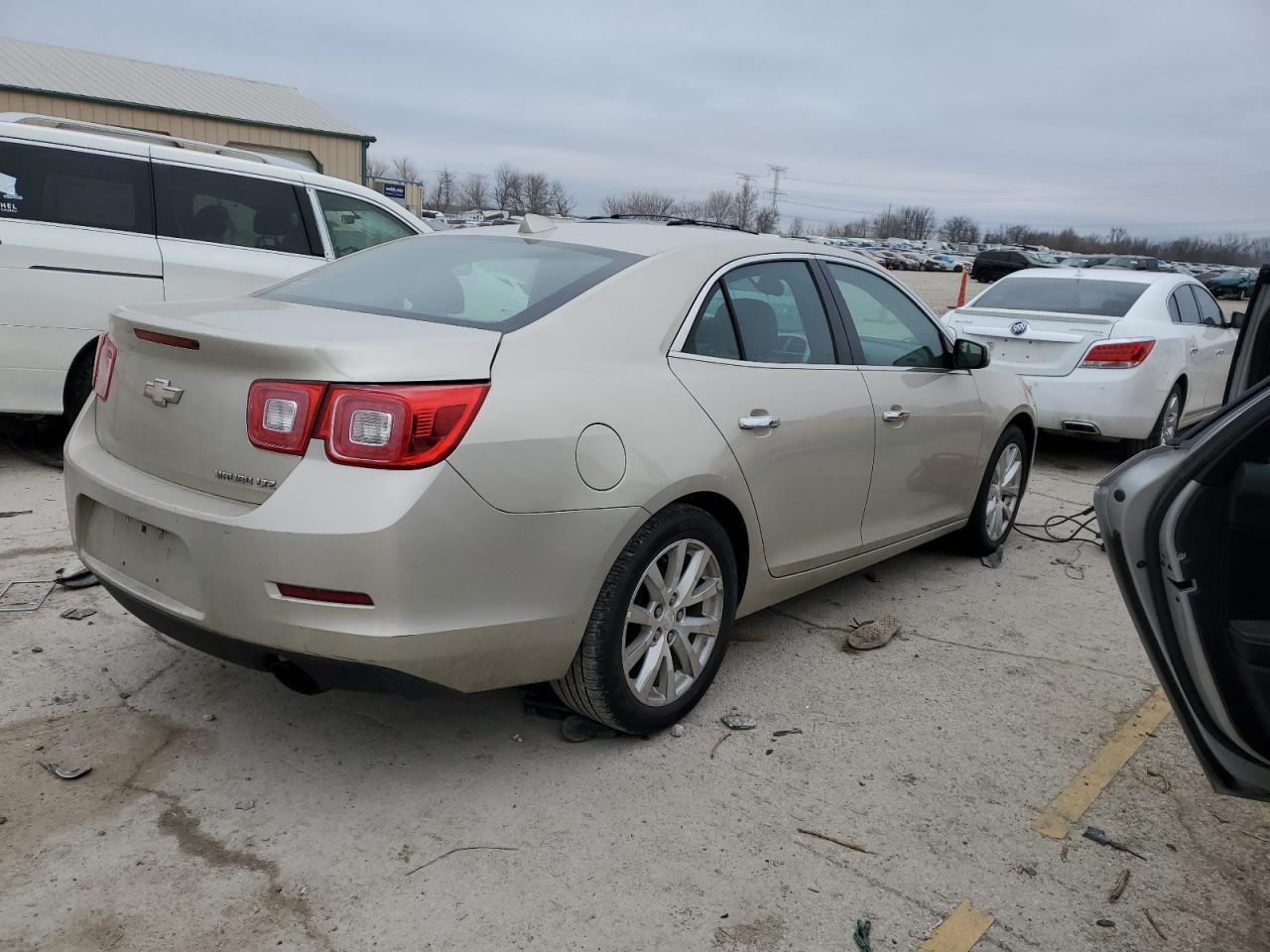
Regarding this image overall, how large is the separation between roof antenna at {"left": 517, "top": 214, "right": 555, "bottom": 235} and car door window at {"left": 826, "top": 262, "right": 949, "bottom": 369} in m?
1.22

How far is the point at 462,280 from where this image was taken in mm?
3322

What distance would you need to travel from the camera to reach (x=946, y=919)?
248 centimetres

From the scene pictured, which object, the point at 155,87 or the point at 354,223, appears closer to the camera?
the point at 354,223

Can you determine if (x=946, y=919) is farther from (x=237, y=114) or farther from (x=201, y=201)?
(x=237, y=114)

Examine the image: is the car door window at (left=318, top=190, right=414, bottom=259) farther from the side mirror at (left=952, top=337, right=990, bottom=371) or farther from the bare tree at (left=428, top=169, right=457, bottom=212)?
the bare tree at (left=428, top=169, right=457, bottom=212)

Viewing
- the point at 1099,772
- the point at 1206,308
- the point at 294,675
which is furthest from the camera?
the point at 1206,308

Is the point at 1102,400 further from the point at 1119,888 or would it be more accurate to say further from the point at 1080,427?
the point at 1119,888

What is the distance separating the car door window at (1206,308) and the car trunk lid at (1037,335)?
1656 millimetres

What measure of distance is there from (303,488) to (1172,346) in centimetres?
740

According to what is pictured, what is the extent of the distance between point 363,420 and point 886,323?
2767 mm

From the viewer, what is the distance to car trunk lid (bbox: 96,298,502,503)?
2525mm

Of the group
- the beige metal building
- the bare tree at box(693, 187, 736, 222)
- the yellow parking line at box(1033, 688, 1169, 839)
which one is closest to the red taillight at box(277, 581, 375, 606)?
the yellow parking line at box(1033, 688, 1169, 839)

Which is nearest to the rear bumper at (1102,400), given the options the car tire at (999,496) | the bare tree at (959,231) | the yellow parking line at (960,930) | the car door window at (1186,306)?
the car door window at (1186,306)

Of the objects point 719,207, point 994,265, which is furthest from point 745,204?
point 994,265
